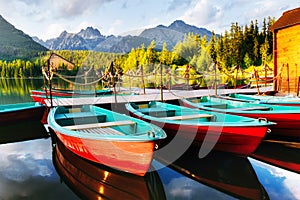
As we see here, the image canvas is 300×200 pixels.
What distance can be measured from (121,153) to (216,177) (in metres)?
1.87

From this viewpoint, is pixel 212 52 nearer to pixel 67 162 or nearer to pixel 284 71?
pixel 284 71

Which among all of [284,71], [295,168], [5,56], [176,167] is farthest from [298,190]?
[5,56]

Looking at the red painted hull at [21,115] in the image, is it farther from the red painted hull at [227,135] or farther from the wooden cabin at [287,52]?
the wooden cabin at [287,52]

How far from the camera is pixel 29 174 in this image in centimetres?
513

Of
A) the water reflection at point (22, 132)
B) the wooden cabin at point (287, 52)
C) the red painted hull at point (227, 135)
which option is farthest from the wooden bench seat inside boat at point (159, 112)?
the wooden cabin at point (287, 52)

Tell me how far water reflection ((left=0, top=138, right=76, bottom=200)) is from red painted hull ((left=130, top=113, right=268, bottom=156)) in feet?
8.66

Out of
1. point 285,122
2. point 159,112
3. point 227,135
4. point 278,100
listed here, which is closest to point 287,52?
point 278,100

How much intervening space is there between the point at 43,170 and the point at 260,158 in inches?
187

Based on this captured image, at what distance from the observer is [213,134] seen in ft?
17.4

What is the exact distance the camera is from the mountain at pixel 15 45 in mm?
108438

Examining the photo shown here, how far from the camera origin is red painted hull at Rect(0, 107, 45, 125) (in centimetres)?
889

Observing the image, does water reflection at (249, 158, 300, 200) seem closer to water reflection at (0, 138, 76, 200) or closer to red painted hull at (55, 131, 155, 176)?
red painted hull at (55, 131, 155, 176)

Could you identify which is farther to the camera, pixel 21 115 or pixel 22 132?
pixel 21 115

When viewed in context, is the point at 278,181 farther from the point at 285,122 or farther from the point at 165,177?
the point at 285,122
